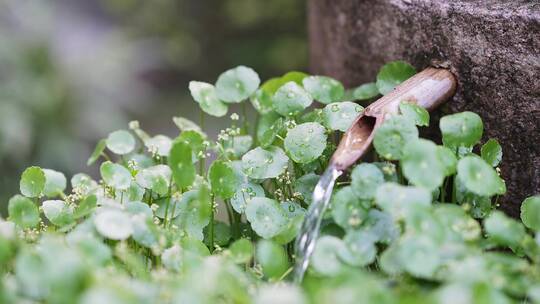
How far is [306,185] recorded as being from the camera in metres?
1.13

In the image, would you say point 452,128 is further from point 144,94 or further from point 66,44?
point 66,44

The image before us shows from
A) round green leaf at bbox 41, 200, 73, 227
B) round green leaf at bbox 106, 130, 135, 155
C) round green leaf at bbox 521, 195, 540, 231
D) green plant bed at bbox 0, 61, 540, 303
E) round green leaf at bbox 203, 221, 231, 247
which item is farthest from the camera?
round green leaf at bbox 106, 130, 135, 155

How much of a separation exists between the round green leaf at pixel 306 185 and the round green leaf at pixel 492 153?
284mm

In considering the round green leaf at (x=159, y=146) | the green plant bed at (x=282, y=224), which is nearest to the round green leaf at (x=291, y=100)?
the green plant bed at (x=282, y=224)

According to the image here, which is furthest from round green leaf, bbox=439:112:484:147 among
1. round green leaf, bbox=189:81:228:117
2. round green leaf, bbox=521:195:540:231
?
round green leaf, bbox=189:81:228:117

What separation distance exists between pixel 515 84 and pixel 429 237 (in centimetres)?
46

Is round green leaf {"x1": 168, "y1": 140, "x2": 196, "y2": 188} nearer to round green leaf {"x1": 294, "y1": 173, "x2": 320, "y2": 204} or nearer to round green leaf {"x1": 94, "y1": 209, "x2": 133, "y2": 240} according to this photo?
round green leaf {"x1": 94, "y1": 209, "x2": 133, "y2": 240}

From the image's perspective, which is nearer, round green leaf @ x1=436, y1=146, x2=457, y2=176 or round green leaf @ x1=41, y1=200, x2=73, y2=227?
round green leaf @ x1=436, y1=146, x2=457, y2=176

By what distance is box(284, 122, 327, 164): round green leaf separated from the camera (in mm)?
1098

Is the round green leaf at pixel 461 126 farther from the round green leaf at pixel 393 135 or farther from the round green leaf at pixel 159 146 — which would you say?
the round green leaf at pixel 159 146

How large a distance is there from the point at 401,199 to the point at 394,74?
512 mm

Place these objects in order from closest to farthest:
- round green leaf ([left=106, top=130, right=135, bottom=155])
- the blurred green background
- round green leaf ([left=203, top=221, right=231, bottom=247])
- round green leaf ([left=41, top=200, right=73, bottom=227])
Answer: round green leaf ([left=41, top=200, right=73, bottom=227]) < round green leaf ([left=203, top=221, right=231, bottom=247]) < round green leaf ([left=106, top=130, right=135, bottom=155]) < the blurred green background

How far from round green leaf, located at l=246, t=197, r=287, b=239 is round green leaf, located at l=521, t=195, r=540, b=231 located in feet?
1.19

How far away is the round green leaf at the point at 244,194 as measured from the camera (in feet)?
3.63
